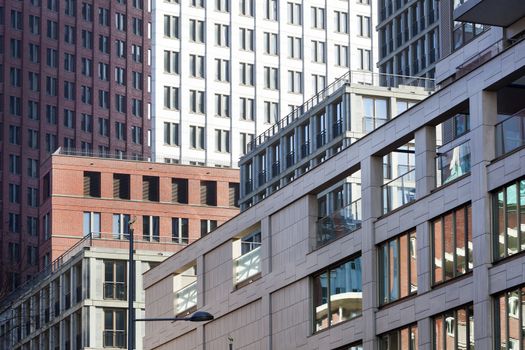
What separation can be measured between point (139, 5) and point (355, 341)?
440 feet

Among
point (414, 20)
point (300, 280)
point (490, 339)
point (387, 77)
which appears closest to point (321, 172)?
point (300, 280)

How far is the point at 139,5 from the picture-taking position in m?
187

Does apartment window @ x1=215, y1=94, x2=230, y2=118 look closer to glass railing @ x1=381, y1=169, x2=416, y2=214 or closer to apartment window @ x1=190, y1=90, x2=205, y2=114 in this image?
apartment window @ x1=190, y1=90, x2=205, y2=114

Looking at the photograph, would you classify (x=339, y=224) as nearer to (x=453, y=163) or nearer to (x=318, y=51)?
(x=453, y=163)

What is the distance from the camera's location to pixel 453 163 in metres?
50.4

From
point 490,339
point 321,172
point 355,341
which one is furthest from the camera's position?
point 321,172

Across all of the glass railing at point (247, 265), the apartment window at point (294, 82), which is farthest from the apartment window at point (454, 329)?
the apartment window at point (294, 82)

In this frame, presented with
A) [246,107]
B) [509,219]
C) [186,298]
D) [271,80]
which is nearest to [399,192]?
[509,219]

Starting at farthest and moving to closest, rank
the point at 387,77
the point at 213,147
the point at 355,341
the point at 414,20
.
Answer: the point at 213,147 < the point at 414,20 < the point at 387,77 < the point at 355,341

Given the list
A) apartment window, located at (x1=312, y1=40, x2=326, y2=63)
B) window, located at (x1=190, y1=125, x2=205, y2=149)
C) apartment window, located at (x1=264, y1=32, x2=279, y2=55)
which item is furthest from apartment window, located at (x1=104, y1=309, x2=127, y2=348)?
apartment window, located at (x1=312, y1=40, x2=326, y2=63)

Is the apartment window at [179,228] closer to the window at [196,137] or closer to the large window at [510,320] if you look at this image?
the window at [196,137]

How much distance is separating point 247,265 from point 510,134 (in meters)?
22.5

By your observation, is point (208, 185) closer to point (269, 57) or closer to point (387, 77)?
point (387, 77)

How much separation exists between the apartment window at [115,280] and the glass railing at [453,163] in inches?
2350
